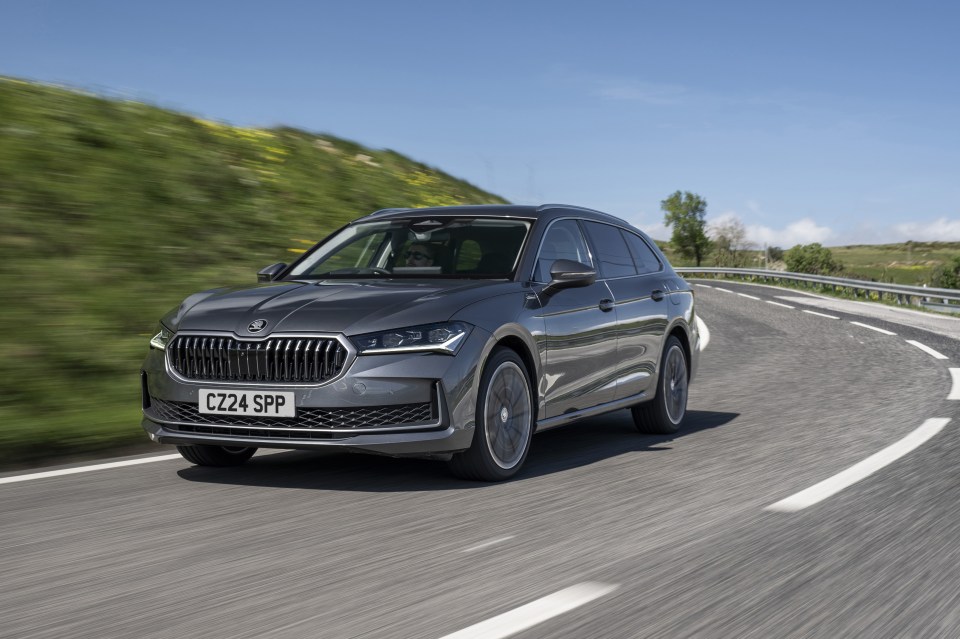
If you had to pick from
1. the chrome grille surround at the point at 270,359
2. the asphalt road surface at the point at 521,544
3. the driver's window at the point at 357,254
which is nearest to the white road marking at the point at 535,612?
the asphalt road surface at the point at 521,544

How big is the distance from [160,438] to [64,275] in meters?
5.26

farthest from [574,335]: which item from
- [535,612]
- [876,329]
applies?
[876,329]

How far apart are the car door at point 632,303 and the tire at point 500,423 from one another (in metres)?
1.38

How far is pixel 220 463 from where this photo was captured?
6621mm

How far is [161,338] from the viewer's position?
6.17m

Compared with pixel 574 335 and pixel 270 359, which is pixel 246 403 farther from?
pixel 574 335

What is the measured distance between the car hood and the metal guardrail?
24.9 m

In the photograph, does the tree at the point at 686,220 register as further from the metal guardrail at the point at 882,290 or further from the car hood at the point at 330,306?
the car hood at the point at 330,306

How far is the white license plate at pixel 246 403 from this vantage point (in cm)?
561

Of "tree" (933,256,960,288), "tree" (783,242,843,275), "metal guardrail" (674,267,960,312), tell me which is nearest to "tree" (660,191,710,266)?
"tree" (783,242,843,275)

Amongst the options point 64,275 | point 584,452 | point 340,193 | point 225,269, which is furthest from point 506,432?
point 340,193

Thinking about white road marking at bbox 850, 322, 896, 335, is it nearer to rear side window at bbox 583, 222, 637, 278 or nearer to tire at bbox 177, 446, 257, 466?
rear side window at bbox 583, 222, 637, 278

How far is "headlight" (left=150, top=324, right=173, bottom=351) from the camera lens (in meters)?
6.09

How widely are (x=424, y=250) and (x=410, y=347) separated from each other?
1.53 meters
